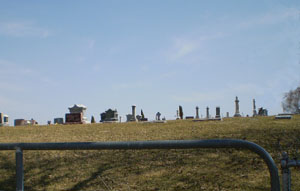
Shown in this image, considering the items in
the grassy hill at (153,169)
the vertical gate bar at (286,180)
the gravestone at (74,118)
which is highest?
the gravestone at (74,118)

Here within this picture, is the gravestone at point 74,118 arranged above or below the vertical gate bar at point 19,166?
above

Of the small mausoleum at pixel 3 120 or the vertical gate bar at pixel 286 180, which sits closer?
the vertical gate bar at pixel 286 180

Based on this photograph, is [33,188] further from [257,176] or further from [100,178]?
[257,176]

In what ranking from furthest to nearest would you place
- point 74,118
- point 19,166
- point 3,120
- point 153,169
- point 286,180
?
point 3,120 → point 74,118 → point 153,169 → point 19,166 → point 286,180

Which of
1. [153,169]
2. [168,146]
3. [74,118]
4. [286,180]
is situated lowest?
[153,169]

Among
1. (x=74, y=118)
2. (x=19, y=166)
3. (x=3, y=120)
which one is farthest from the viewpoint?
(x=3, y=120)

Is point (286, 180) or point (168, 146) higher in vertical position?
point (168, 146)

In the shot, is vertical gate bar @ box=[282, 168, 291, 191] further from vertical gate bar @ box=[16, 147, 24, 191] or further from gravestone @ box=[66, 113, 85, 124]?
gravestone @ box=[66, 113, 85, 124]

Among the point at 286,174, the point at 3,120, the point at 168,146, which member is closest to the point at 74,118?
the point at 3,120

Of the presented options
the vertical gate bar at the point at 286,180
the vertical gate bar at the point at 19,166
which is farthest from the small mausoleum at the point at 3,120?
the vertical gate bar at the point at 286,180

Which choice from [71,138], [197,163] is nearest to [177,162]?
[197,163]

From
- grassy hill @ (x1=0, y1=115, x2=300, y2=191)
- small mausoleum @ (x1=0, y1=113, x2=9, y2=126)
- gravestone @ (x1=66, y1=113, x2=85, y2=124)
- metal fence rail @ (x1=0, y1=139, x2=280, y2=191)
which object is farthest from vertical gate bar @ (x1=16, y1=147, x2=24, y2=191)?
small mausoleum @ (x1=0, y1=113, x2=9, y2=126)

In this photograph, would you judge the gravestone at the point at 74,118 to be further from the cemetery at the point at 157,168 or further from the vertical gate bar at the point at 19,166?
the vertical gate bar at the point at 19,166

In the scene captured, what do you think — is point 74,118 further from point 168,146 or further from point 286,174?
point 286,174
